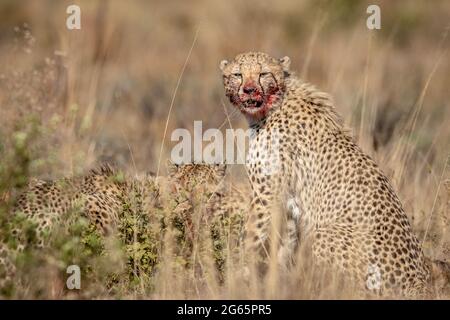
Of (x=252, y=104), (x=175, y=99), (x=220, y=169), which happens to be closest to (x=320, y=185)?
(x=252, y=104)

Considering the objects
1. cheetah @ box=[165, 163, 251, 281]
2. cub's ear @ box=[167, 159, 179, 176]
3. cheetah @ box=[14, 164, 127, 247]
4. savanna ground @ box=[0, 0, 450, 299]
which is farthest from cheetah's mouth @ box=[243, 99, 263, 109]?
cheetah @ box=[14, 164, 127, 247]

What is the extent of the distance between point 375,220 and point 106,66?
889 cm

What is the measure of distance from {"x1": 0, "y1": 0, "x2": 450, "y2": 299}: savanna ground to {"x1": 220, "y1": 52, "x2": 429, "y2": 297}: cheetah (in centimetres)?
30

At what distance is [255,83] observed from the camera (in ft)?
24.3

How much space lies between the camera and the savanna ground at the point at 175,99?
6523mm

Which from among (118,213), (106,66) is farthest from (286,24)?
(118,213)

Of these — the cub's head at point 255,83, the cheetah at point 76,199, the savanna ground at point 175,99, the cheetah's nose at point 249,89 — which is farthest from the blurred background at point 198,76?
the cheetah's nose at point 249,89

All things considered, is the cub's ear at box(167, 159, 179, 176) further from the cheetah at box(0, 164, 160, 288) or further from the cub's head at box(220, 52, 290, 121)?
the cub's head at box(220, 52, 290, 121)

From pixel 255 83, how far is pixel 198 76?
728 centimetres

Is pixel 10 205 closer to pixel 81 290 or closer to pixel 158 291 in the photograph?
pixel 81 290

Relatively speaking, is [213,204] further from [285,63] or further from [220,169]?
[285,63]

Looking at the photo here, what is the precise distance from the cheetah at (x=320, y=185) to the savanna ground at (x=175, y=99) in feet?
1.00

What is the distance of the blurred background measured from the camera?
8406 millimetres

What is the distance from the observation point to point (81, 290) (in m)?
6.59
